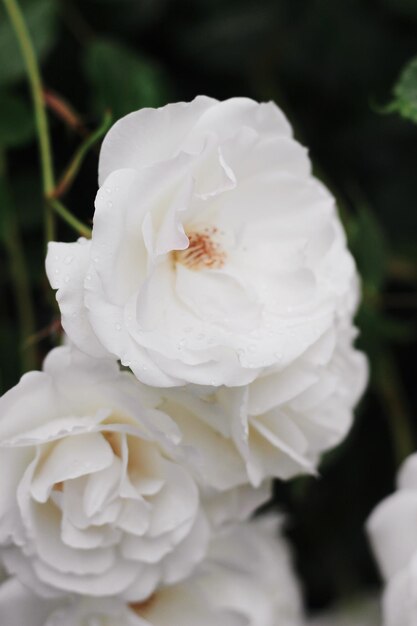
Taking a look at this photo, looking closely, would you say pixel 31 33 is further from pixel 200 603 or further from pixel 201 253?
pixel 200 603

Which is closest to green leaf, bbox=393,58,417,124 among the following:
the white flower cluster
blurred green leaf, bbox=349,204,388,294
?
the white flower cluster

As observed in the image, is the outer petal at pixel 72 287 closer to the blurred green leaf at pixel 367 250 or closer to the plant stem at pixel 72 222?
the plant stem at pixel 72 222

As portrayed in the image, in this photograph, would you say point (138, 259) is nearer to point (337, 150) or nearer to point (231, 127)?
point (231, 127)

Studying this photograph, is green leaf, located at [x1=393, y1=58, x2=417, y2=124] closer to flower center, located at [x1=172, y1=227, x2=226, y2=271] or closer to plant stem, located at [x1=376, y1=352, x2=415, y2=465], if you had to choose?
flower center, located at [x1=172, y1=227, x2=226, y2=271]

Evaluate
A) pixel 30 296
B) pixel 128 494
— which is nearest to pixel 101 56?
pixel 30 296

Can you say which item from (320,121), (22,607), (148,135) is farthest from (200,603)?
(320,121)

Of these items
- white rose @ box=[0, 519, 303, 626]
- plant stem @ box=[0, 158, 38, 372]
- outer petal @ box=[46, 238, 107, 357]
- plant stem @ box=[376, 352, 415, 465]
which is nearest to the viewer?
outer petal @ box=[46, 238, 107, 357]
